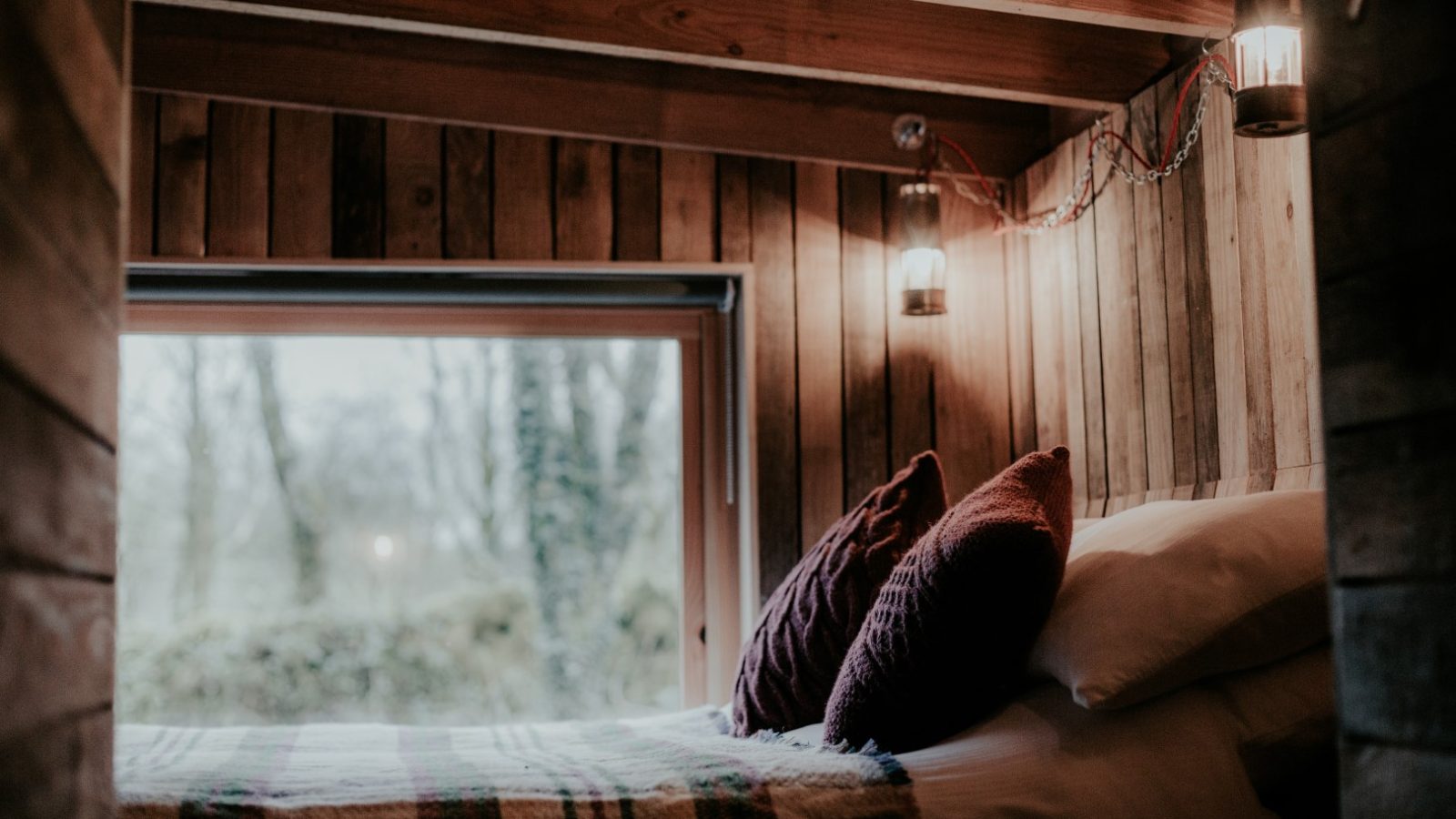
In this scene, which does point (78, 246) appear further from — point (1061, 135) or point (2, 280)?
point (1061, 135)

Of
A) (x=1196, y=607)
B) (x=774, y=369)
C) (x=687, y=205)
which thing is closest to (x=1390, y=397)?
(x=1196, y=607)

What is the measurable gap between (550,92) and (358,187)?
50 centimetres

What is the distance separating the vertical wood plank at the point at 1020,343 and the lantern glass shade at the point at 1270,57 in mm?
1230

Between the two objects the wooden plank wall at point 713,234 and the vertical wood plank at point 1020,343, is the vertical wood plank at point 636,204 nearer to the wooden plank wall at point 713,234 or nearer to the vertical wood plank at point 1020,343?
the wooden plank wall at point 713,234

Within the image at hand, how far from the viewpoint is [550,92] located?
318 centimetres

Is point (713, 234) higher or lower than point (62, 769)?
higher

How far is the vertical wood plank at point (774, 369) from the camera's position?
10.4 feet

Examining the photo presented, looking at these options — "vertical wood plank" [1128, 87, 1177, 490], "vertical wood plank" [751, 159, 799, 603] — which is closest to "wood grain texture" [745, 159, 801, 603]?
"vertical wood plank" [751, 159, 799, 603]

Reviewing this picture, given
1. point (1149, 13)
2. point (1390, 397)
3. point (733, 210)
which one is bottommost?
point (1390, 397)

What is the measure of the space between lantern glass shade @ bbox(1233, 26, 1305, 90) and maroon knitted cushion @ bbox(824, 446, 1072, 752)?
67 cm

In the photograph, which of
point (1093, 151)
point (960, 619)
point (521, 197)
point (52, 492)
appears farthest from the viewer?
point (521, 197)

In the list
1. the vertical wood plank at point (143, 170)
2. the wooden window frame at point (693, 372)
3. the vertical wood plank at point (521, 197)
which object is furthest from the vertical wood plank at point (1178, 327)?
the vertical wood plank at point (143, 170)

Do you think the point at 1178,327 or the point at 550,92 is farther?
the point at 550,92

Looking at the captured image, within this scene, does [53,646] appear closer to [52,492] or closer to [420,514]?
[52,492]
